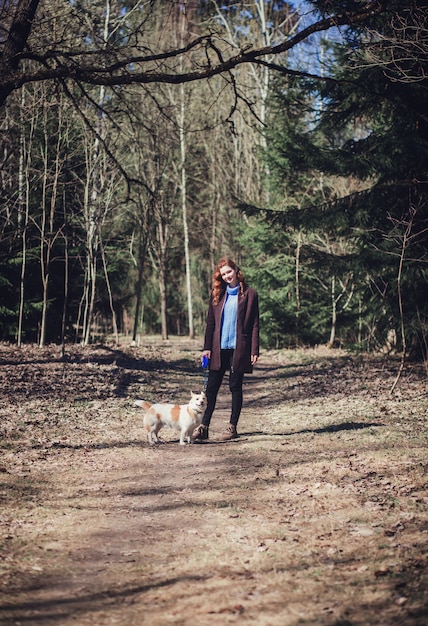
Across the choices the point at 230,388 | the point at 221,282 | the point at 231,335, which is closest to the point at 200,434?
the point at 230,388

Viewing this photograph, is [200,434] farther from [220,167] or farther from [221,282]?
[220,167]

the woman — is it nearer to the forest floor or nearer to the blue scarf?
the blue scarf

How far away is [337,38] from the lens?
58.8 ft

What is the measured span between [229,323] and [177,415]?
4.57 feet

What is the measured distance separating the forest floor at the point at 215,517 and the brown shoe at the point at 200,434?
0.15 m

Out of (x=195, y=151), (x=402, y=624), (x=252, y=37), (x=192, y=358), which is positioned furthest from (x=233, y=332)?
(x=195, y=151)

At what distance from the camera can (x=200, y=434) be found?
29.4 ft

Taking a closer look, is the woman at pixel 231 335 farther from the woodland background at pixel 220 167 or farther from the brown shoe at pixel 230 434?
the woodland background at pixel 220 167

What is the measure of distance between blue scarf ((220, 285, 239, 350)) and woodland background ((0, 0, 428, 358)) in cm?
263

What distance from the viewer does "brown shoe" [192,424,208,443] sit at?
894 cm

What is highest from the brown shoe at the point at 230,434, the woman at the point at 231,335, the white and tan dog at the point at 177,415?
the woman at the point at 231,335


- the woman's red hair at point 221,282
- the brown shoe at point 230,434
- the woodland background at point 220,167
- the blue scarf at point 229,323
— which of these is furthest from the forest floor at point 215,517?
the woodland background at point 220,167

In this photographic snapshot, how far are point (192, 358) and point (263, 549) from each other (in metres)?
17.6

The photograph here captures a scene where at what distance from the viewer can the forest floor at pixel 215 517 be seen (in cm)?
399
